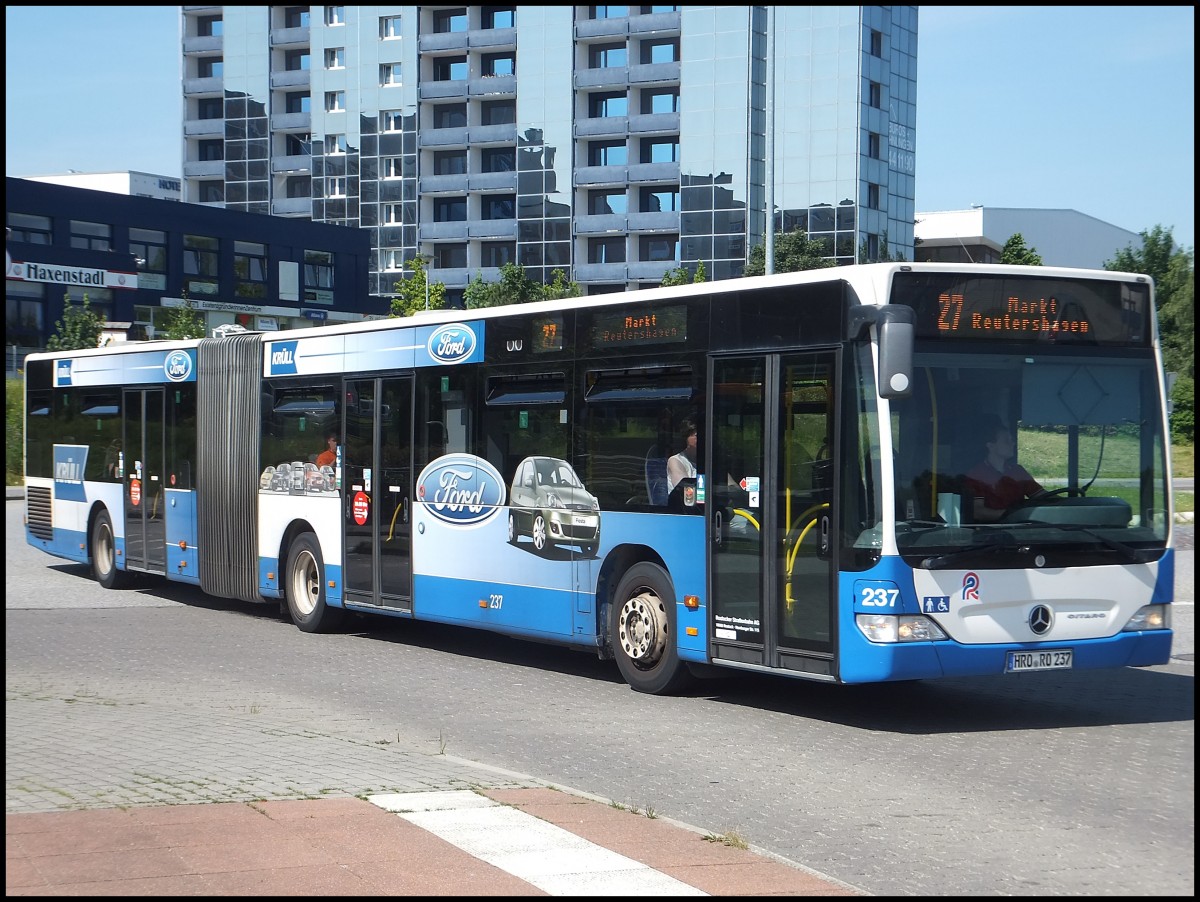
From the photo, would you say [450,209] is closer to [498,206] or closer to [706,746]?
[498,206]

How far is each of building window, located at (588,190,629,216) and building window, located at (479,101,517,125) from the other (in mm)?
8011

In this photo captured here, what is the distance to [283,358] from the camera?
16766 mm

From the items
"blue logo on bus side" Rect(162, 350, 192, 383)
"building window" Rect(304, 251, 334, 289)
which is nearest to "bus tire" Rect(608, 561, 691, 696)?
"blue logo on bus side" Rect(162, 350, 192, 383)

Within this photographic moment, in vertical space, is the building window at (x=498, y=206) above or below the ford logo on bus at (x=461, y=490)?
above

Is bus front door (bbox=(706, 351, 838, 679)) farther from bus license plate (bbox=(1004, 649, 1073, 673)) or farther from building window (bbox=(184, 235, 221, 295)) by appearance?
building window (bbox=(184, 235, 221, 295))

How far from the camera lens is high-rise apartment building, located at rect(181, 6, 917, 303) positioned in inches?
2968

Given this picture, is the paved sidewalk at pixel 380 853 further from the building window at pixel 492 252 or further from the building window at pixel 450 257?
the building window at pixel 450 257

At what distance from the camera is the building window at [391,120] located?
91.2m

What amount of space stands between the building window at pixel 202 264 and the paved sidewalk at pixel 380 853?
6785cm

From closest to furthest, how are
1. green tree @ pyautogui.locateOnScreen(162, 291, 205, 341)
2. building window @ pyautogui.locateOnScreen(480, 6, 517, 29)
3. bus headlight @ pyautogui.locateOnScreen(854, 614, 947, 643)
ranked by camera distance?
1. bus headlight @ pyautogui.locateOnScreen(854, 614, 947, 643)
2. green tree @ pyautogui.locateOnScreen(162, 291, 205, 341)
3. building window @ pyautogui.locateOnScreen(480, 6, 517, 29)

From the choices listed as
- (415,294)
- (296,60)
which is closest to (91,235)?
(415,294)

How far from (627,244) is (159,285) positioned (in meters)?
25.9

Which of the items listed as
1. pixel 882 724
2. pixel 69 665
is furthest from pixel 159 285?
pixel 882 724

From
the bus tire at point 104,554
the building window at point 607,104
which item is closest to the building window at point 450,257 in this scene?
the building window at point 607,104
